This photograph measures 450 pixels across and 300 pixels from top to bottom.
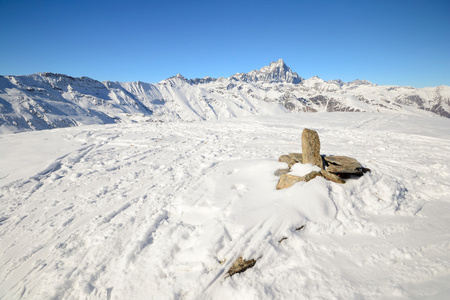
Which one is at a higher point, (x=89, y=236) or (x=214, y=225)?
(x=214, y=225)

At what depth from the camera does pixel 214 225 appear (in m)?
4.30

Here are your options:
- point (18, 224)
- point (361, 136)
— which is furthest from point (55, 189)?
point (361, 136)

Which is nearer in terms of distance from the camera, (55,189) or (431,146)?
(55,189)

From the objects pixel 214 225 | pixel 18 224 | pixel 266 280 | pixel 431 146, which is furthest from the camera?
pixel 431 146

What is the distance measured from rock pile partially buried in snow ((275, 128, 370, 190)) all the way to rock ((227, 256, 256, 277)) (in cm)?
265

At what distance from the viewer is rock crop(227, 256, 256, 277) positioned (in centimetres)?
325

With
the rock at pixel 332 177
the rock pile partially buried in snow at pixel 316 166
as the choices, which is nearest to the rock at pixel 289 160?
the rock pile partially buried in snow at pixel 316 166

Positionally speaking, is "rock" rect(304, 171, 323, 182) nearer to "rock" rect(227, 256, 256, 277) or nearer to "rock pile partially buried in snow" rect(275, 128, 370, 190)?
"rock pile partially buried in snow" rect(275, 128, 370, 190)

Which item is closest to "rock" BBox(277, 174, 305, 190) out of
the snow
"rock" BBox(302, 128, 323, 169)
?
the snow

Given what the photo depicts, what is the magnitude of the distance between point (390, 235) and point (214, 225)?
3.86m

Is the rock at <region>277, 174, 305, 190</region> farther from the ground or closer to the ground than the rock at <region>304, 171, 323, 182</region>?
closer to the ground

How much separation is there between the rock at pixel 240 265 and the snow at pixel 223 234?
74 mm

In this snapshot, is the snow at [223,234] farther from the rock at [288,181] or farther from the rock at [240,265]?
the rock at [288,181]

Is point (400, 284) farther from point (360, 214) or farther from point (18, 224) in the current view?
point (18, 224)
